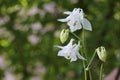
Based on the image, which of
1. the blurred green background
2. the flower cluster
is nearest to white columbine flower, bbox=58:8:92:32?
the flower cluster

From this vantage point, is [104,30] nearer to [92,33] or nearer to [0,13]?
[92,33]

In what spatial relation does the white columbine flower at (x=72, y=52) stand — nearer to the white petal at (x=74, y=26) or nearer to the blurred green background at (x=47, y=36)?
the white petal at (x=74, y=26)

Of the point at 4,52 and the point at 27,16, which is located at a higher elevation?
the point at 27,16

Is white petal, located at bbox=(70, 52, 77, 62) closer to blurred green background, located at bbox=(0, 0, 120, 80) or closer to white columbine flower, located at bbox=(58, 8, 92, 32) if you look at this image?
white columbine flower, located at bbox=(58, 8, 92, 32)

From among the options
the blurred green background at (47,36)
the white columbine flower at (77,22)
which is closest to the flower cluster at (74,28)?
the white columbine flower at (77,22)

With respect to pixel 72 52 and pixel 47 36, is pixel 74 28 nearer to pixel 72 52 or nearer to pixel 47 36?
pixel 72 52

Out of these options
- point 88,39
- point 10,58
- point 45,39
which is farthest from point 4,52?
point 88,39

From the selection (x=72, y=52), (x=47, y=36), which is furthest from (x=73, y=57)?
(x=47, y=36)

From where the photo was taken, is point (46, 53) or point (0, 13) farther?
point (46, 53)

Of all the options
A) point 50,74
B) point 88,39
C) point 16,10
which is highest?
point 16,10
